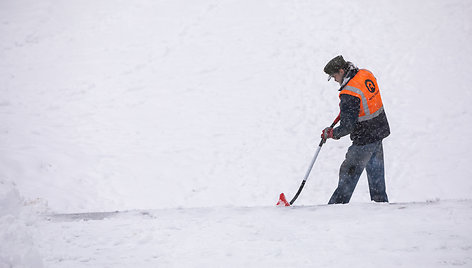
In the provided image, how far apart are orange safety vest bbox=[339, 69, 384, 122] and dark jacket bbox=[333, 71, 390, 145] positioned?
0.15 ft

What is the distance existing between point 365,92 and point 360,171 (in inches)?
35.2

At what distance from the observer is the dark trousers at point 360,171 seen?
4.18 meters

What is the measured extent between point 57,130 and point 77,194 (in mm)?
2770

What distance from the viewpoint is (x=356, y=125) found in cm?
413

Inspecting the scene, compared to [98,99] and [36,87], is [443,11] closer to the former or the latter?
[98,99]

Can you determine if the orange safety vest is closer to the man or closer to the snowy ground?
the man

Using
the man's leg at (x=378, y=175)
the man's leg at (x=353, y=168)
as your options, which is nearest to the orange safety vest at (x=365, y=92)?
the man's leg at (x=353, y=168)

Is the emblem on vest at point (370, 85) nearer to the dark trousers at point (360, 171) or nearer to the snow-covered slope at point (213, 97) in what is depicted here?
the dark trousers at point (360, 171)

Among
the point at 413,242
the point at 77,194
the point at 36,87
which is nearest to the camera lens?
the point at 413,242

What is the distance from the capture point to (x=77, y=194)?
637 cm

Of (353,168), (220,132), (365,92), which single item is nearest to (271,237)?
(353,168)

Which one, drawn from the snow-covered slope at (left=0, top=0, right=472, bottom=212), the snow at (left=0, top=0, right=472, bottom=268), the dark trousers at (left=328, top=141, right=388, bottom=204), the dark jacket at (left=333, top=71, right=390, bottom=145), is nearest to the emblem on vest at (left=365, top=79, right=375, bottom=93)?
the dark jacket at (left=333, top=71, right=390, bottom=145)

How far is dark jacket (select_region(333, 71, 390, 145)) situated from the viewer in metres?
3.98

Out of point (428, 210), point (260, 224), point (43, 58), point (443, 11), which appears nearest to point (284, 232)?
point (260, 224)
